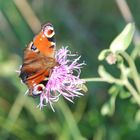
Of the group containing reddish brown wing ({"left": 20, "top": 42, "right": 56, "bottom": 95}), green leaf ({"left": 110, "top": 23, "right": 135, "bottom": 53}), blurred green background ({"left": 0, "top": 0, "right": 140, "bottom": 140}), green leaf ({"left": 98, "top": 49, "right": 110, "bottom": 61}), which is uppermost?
blurred green background ({"left": 0, "top": 0, "right": 140, "bottom": 140})

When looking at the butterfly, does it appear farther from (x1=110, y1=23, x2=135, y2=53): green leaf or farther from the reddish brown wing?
(x1=110, y1=23, x2=135, y2=53): green leaf

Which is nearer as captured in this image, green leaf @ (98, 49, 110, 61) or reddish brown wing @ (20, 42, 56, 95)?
reddish brown wing @ (20, 42, 56, 95)

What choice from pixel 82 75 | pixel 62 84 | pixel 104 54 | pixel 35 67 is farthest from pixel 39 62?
pixel 82 75

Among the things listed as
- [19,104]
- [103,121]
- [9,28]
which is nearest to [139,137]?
[103,121]

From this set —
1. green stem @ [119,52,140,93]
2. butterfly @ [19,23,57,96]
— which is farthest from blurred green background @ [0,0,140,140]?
butterfly @ [19,23,57,96]

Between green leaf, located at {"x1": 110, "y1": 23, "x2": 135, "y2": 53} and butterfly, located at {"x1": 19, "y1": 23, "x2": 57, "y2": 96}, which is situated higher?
green leaf, located at {"x1": 110, "y1": 23, "x2": 135, "y2": 53}

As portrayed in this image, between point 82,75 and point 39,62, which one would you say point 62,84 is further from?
point 82,75
